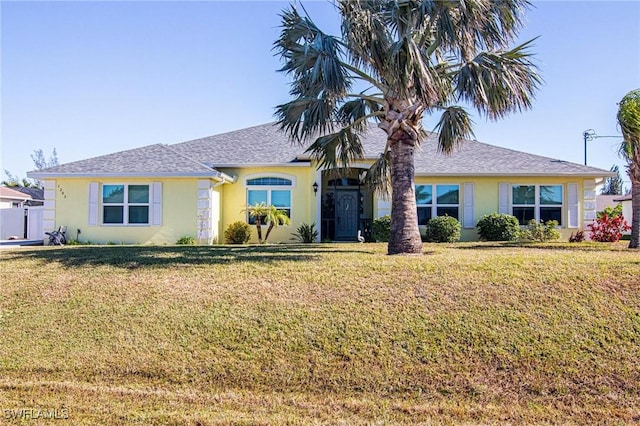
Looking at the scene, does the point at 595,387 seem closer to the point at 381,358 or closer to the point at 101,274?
the point at 381,358

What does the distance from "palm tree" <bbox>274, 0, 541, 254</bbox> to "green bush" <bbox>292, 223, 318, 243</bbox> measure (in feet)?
20.8

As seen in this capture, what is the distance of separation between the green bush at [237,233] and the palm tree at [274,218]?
0.77m

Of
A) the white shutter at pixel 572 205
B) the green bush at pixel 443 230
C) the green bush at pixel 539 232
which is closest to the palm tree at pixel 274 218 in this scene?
the green bush at pixel 443 230

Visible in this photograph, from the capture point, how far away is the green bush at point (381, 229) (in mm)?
16547

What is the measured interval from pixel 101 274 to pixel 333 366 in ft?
16.5

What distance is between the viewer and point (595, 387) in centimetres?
548

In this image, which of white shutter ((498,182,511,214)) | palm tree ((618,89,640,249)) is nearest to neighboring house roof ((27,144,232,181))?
white shutter ((498,182,511,214))

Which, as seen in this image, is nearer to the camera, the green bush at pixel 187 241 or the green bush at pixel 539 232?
the green bush at pixel 539 232

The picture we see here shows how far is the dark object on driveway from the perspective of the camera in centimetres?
1623

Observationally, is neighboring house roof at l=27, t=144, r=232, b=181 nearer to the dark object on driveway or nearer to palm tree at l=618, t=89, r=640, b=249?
the dark object on driveway

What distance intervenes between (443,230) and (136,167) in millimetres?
11069

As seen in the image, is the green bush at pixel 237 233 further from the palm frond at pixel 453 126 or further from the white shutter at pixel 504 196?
the white shutter at pixel 504 196

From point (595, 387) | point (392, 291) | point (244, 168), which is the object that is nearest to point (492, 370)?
point (595, 387)

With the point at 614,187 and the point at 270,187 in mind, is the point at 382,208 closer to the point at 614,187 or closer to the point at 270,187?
the point at 270,187
